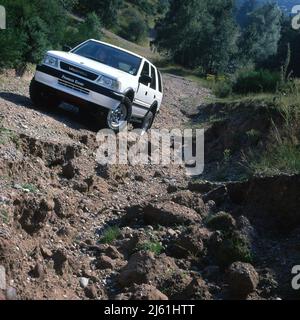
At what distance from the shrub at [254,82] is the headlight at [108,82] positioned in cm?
1489

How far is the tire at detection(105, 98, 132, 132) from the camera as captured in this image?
37.2 feet

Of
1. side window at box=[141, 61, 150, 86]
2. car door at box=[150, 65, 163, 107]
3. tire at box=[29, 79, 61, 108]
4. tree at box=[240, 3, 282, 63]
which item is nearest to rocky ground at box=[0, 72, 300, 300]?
tire at box=[29, 79, 61, 108]

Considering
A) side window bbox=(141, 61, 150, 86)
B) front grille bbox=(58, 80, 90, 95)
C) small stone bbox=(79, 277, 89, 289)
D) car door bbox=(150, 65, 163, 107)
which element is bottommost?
small stone bbox=(79, 277, 89, 289)

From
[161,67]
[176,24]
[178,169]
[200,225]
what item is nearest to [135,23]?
[176,24]

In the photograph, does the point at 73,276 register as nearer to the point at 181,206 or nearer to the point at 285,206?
the point at 181,206

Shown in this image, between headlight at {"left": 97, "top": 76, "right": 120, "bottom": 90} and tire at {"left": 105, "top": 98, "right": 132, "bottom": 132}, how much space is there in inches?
16.2

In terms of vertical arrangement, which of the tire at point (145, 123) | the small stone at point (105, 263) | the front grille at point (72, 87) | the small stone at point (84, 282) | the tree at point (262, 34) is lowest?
the tree at point (262, 34)

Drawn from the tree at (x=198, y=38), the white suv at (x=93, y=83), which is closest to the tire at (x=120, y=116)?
the white suv at (x=93, y=83)

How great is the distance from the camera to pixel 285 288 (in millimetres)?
5625

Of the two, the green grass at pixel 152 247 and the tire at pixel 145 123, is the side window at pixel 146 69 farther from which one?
the green grass at pixel 152 247

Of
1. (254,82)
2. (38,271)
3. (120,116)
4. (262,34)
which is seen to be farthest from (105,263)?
(262,34)

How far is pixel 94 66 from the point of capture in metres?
11.4

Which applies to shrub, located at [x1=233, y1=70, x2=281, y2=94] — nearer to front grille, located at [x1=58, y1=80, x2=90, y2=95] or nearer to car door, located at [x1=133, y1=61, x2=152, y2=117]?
car door, located at [x1=133, y1=61, x2=152, y2=117]

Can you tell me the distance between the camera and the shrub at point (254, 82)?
25.9 meters
